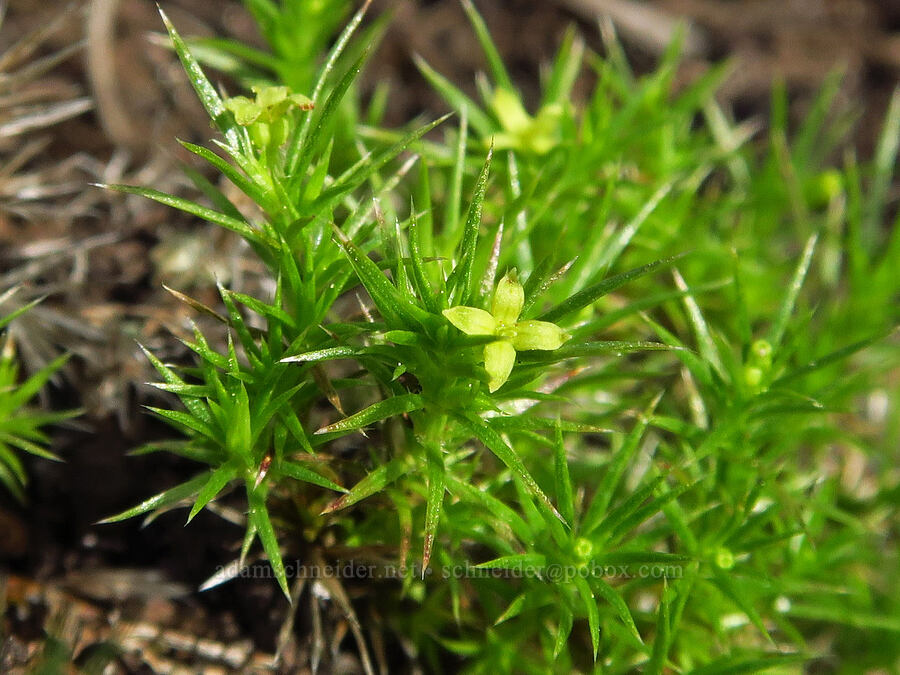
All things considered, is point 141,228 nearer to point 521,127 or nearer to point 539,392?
point 521,127

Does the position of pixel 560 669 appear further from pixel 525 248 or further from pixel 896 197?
pixel 896 197

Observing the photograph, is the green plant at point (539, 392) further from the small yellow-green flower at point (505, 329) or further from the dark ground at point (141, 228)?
the dark ground at point (141, 228)

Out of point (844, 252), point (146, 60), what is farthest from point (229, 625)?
point (844, 252)

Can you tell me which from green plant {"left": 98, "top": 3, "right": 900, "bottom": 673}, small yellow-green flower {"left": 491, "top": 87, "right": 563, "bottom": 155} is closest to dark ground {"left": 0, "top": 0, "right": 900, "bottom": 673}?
green plant {"left": 98, "top": 3, "right": 900, "bottom": 673}

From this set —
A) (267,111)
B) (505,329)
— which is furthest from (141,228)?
(505,329)

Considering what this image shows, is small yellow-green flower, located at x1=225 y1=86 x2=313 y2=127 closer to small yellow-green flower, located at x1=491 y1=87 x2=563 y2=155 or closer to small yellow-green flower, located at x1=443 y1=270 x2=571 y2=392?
small yellow-green flower, located at x1=443 y1=270 x2=571 y2=392

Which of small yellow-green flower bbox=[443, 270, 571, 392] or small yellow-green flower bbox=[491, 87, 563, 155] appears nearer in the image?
small yellow-green flower bbox=[443, 270, 571, 392]

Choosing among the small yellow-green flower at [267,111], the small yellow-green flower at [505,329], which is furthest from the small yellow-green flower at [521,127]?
the small yellow-green flower at [505,329]
